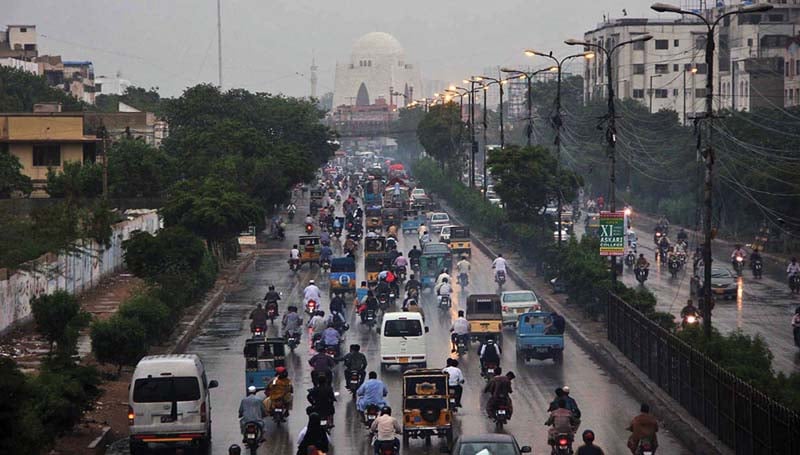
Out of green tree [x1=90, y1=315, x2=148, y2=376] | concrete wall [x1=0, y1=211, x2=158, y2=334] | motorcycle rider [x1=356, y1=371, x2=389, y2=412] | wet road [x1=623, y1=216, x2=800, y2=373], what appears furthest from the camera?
wet road [x1=623, y1=216, x2=800, y2=373]

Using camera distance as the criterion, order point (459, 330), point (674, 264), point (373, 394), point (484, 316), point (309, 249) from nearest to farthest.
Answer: point (373, 394) < point (459, 330) < point (484, 316) < point (674, 264) < point (309, 249)

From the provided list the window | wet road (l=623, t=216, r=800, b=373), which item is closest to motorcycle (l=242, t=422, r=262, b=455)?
wet road (l=623, t=216, r=800, b=373)

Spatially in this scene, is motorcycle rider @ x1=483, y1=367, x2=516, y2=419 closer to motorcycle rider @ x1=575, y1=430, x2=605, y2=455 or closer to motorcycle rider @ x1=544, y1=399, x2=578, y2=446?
motorcycle rider @ x1=544, y1=399, x2=578, y2=446

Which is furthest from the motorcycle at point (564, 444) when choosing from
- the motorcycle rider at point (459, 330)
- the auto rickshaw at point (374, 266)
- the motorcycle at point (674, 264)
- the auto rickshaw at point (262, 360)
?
the motorcycle at point (674, 264)

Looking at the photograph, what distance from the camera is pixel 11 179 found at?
213ft

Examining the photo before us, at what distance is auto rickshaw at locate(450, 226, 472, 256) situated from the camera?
59938 millimetres

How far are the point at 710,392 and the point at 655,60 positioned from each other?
93.9m

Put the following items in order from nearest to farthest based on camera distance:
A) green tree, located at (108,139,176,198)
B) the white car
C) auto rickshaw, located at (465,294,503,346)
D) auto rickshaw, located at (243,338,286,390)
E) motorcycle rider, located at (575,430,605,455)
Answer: motorcycle rider, located at (575,430,605,455) < auto rickshaw, located at (243,338,286,390) < auto rickshaw, located at (465,294,503,346) < the white car < green tree, located at (108,139,176,198)

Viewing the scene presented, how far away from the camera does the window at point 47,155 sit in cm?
7419

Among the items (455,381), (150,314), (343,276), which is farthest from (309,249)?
(455,381)

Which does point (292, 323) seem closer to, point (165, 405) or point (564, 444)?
point (165, 405)

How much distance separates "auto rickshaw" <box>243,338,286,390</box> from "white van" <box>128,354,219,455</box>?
4.76m

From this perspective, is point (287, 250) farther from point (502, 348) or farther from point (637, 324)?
point (637, 324)

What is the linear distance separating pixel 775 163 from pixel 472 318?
103 feet
